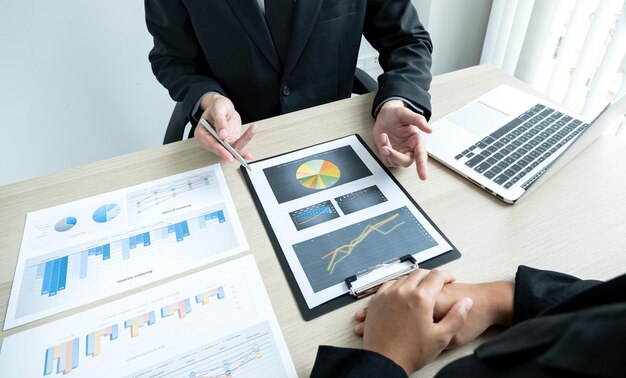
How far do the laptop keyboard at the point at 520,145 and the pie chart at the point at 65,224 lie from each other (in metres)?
0.73

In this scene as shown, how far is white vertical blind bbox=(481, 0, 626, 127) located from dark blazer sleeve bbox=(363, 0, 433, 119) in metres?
0.71

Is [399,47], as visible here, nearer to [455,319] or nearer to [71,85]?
[455,319]

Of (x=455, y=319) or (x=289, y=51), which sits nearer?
(x=455, y=319)

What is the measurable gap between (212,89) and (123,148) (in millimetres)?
1001

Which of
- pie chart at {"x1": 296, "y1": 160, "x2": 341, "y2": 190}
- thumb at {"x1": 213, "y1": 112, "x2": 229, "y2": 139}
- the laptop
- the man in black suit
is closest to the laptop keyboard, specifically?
the laptop

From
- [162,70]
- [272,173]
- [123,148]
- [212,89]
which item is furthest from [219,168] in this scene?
[123,148]

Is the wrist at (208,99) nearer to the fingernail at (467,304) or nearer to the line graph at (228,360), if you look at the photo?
the line graph at (228,360)

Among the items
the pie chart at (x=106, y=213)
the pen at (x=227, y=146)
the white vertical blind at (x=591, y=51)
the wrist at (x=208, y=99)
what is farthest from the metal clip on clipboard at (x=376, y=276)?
the white vertical blind at (x=591, y=51)

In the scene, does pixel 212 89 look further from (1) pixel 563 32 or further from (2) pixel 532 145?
(1) pixel 563 32

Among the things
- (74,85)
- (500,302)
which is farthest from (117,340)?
(74,85)

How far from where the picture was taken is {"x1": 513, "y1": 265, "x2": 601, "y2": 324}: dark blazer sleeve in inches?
19.0

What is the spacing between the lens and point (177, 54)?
3.32 ft

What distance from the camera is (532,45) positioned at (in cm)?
153

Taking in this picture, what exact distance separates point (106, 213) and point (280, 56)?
57cm
